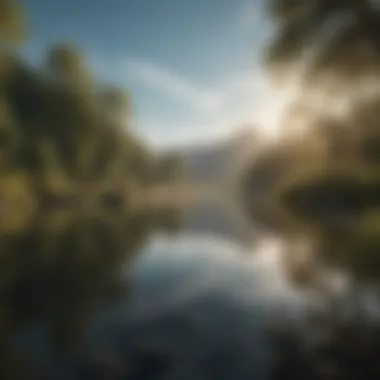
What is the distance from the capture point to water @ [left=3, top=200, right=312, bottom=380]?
4.24 feet

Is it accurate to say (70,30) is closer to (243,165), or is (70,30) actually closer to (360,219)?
(243,165)

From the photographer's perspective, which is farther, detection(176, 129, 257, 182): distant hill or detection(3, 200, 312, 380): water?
detection(176, 129, 257, 182): distant hill

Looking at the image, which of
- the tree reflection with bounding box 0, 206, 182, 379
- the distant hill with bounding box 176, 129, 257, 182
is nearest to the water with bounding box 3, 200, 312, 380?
the tree reflection with bounding box 0, 206, 182, 379

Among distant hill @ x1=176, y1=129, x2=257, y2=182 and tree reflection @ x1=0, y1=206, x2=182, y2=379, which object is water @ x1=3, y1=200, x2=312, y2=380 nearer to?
tree reflection @ x1=0, y1=206, x2=182, y2=379

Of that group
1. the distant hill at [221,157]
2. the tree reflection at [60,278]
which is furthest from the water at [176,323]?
the distant hill at [221,157]

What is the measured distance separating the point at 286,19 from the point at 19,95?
134 inches

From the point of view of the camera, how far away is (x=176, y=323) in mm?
1702

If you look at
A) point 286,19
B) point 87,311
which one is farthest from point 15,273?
point 286,19

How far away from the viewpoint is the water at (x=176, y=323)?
129cm

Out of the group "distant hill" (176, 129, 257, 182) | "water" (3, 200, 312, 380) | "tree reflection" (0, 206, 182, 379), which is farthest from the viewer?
"distant hill" (176, 129, 257, 182)

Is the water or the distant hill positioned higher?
the distant hill

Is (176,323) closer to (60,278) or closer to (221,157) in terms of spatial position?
(60,278)

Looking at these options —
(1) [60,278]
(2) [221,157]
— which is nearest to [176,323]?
(1) [60,278]

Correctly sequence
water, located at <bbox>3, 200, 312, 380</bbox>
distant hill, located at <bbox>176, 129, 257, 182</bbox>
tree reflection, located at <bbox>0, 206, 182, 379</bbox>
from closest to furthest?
water, located at <bbox>3, 200, 312, 380</bbox>, tree reflection, located at <bbox>0, 206, 182, 379</bbox>, distant hill, located at <bbox>176, 129, 257, 182</bbox>
